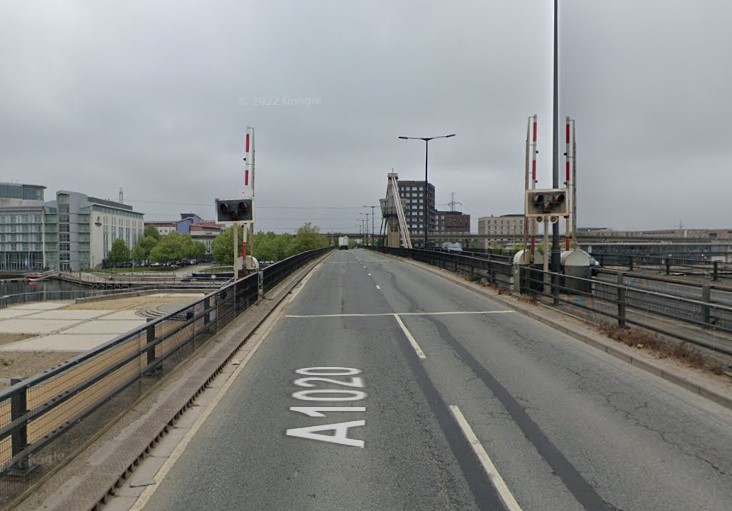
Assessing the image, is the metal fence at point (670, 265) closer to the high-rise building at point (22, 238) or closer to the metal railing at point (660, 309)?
the metal railing at point (660, 309)

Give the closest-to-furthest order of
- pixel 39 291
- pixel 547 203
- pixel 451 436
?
pixel 451 436 → pixel 547 203 → pixel 39 291

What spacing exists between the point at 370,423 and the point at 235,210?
9.38 m

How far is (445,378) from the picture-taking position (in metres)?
7.22

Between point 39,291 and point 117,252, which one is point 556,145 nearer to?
point 39,291

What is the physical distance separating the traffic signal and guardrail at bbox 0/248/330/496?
4.75 metres

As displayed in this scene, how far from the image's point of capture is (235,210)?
13453mm

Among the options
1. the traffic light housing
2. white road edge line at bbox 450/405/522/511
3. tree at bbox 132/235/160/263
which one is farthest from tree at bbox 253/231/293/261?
white road edge line at bbox 450/405/522/511

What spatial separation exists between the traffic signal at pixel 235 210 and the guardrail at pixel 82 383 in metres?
4.75

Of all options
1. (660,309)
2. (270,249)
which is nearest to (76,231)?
(270,249)

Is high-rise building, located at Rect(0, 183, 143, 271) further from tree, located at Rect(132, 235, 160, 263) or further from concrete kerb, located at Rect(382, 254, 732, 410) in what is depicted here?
concrete kerb, located at Rect(382, 254, 732, 410)

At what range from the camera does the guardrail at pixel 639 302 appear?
752cm

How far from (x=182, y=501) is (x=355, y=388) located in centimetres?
317

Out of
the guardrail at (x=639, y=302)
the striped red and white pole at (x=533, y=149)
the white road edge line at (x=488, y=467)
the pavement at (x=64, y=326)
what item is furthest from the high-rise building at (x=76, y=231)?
the white road edge line at (x=488, y=467)

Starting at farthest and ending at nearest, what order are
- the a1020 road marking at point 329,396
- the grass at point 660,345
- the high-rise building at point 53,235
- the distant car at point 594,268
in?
1. the high-rise building at point 53,235
2. the distant car at point 594,268
3. the grass at point 660,345
4. the a1020 road marking at point 329,396
